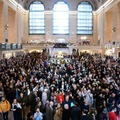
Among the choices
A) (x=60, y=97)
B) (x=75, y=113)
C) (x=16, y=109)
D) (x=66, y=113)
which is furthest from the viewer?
(x=60, y=97)

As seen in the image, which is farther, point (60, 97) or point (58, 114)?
point (60, 97)

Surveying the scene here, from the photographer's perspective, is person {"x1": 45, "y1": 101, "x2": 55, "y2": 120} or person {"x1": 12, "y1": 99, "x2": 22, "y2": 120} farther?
person {"x1": 12, "y1": 99, "x2": 22, "y2": 120}

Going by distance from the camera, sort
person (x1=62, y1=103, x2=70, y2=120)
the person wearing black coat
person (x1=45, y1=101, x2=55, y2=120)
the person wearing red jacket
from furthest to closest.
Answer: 1. the person wearing red jacket
2. person (x1=62, y1=103, x2=70, y2=120)
3. person (x1=45, y1=101, x2=55, y2=120)
4. the person wearing black coat

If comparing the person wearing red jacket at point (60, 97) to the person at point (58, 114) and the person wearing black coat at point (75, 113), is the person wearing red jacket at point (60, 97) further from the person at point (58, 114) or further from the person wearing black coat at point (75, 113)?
the person wearing black coat at point (75, 113)

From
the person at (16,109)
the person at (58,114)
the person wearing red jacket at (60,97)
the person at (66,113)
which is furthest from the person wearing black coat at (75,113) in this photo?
the person at (16,109)

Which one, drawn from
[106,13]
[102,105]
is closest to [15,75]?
[102,105]

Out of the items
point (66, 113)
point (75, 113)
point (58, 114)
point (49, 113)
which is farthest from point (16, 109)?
point (75, 113)

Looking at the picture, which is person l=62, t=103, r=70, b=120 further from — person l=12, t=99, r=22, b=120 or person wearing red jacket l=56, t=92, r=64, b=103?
person l=12, t=99, r=22, b=120

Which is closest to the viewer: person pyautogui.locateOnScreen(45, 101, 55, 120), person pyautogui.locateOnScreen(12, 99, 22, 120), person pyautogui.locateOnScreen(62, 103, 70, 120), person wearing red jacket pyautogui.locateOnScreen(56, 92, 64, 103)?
person pyautogui.locateOnScreen(45, 101, 55, 120)

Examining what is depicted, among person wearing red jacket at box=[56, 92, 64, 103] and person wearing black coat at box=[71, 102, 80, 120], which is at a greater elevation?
person wearing red jacket at box=[56, 92, 64, 103]

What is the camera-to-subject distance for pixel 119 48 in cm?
3978

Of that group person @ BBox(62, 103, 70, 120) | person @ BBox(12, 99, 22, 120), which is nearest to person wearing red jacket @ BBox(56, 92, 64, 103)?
person @ BBox(62, 103, 70, 120)

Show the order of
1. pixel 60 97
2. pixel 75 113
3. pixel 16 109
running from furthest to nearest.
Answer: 1. pixel 60 97
2. pixel 16 109
3. pixel 75 113

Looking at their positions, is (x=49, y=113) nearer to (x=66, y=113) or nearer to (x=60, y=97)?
(x=66, y=113)
